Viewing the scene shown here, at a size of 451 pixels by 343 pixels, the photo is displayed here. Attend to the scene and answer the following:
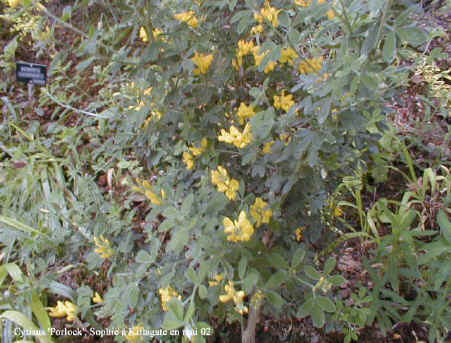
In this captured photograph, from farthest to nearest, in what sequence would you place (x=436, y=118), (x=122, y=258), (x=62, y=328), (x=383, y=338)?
(x=436, y=118) → (x=62, y=328) → (x=383, y=338) → (x=122, y=258)

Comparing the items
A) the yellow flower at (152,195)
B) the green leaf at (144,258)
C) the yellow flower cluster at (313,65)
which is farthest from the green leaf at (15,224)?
the yellow flower cluster at (313,65)

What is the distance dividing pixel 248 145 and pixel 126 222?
64 cm

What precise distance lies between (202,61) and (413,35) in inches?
18.0

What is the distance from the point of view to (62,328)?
1.78 metres

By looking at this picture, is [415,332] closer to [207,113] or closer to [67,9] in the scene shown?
[207,113]

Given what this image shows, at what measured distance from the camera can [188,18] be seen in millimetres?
885

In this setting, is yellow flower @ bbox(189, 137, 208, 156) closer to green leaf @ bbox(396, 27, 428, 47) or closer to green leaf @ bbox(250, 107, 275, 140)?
green leaf @ bbox(250, 107, 275, 140)

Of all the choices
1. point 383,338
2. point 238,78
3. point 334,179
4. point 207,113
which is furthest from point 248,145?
point 383,338

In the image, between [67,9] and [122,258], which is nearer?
[67,9]

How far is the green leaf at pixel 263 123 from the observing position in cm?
81

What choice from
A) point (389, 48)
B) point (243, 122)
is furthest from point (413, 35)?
point (243, 122)

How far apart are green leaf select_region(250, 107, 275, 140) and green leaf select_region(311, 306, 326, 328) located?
0.45 m

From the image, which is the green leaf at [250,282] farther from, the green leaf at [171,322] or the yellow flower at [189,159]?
the yellow flower at [189,159]

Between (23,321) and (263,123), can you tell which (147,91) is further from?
(23,321)
